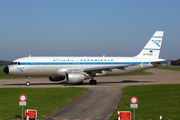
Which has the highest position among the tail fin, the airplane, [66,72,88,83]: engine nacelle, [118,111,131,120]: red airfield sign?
the tail fin

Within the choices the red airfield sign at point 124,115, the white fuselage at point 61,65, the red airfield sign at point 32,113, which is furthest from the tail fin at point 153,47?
the red airfield sign at point 32,113

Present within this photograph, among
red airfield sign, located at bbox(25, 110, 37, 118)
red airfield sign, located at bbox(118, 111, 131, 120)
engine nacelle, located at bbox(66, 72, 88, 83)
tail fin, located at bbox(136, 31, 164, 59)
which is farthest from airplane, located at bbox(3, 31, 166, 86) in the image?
red airfield sign, located at bbox(118, 111, 131, 120)

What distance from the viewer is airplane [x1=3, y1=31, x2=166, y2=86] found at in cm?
3231

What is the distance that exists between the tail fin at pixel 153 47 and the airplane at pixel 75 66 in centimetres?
72

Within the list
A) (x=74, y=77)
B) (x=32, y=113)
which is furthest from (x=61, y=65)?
(x=32, y=113)

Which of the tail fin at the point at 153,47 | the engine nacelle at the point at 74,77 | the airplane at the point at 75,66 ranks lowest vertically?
the engine nacelle at the point at 74,77

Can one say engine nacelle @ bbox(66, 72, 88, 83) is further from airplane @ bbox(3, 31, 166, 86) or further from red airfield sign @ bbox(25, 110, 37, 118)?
red airfield sign @ bbox(25, 110, 37, 118)

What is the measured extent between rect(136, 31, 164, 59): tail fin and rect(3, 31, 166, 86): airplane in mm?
717

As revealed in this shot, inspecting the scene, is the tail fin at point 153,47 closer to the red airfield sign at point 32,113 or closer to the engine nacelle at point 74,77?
the engine nacelle at point 74,77

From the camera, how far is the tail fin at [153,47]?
38.7m

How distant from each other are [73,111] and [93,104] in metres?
2.93

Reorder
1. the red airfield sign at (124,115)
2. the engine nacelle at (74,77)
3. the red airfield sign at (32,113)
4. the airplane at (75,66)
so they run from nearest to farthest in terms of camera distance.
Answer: the red airfield sign at (124,115) → the red airfield sign at (32,113) → the engine nacelle at (74,77) → the airplane at (75,66)

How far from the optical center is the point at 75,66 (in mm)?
34250

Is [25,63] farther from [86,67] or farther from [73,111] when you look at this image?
[73,111]
